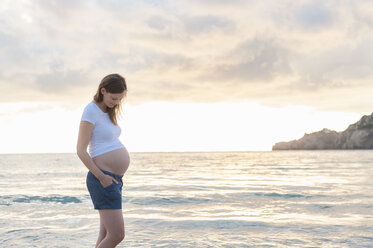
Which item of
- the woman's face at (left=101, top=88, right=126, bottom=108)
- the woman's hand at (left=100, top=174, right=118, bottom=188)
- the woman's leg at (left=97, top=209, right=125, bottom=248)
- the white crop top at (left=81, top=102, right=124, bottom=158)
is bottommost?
the woman's leg at (left=97, top=209, right=125, bottom=248)

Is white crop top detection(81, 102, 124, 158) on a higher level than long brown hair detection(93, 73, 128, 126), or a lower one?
lower

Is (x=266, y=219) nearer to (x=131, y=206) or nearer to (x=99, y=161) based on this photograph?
(x=131, y=206)

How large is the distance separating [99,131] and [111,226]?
1.02 meters

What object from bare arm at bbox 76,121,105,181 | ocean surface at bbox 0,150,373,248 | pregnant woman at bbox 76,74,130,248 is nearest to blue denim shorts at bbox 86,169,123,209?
pregnant woman at bbox 76,74,130,248

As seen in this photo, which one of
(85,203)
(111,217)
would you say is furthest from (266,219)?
(85,203)

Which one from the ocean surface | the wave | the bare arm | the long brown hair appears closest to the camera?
the bare arm

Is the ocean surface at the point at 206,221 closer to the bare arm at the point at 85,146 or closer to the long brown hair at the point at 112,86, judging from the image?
the bare arm at the point at 85,146

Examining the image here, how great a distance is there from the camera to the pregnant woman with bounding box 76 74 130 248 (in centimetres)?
359

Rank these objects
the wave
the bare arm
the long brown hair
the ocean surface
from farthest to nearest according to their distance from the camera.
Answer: the wave < the ocean surface < the long brown hair < the bare arm

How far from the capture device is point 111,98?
3697 millimetres

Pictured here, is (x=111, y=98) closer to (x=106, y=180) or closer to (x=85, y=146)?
(x=85, y=146)

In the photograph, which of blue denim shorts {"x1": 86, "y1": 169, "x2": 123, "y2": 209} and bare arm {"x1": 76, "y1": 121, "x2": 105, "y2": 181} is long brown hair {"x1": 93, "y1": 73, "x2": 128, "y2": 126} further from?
blue denim shorts {"x1": 86, "y1": 169, "x2": 123, "y2": 209}

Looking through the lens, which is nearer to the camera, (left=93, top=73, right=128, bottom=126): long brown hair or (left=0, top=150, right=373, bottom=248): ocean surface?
(left=93, top=73, right=128, bottom=126): long brown hair

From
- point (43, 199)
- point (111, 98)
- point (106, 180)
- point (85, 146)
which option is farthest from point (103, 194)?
point (43, 199)
